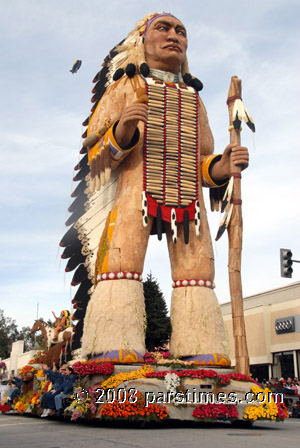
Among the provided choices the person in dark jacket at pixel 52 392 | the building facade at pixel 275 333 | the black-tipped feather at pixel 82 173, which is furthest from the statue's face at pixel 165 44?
the building facade at pixel 275 333

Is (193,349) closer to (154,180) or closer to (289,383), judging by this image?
(154,180)

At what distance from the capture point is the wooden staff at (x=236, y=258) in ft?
29.8

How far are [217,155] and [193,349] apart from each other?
12.5 ft

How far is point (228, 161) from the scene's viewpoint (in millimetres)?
10336

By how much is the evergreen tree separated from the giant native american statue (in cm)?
95

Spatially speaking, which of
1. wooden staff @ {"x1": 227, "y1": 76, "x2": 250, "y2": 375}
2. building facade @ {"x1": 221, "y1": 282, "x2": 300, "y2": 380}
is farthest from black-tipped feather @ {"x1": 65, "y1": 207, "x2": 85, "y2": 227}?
building facade @ {"x1": 221, "y1": 282, "x2": 300, "y2": 380}

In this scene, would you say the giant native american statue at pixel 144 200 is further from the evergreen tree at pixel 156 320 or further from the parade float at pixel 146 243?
the evergreen tree at pixel 156 320

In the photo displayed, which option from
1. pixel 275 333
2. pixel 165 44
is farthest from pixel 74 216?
pixel 275 333

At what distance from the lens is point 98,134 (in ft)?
34.0

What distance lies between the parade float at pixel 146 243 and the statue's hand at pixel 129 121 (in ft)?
0.07

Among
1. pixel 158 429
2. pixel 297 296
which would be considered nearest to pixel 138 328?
pixel 158 429

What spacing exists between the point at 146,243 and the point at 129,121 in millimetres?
2225

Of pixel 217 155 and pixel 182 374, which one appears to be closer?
pixel 182 374

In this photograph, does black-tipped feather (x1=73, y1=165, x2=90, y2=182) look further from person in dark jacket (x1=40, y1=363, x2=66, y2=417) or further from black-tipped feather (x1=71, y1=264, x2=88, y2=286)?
person in dark jacket (x1=40, y1=363, x2=66, y2=417)
